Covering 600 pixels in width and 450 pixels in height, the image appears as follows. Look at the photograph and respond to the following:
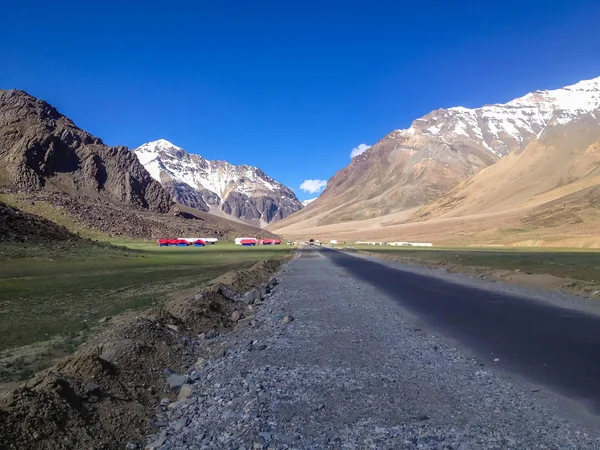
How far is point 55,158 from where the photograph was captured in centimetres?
15638

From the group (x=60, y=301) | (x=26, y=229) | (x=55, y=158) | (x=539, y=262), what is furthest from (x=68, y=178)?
(x=60, y=301)

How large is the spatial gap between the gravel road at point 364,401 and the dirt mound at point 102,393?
0.67 metres

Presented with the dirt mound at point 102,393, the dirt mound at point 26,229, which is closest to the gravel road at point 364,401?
the dirt mound at point 102,393

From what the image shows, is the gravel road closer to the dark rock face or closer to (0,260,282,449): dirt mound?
(0,260,282,449): dirt mound

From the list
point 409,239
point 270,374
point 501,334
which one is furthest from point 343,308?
point 409,239

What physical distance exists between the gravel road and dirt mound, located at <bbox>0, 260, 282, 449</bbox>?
0.67 metres

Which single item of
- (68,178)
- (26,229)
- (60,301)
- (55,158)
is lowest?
(60,301)

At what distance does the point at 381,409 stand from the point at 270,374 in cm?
278

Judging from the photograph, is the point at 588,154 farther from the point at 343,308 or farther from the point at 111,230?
the point at 343,308

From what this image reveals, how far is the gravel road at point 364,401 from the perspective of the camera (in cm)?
659

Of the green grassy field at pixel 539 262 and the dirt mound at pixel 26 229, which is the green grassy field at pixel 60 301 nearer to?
the dirt mound at pixel 26 229

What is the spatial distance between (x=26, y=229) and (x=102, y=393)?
213 feet

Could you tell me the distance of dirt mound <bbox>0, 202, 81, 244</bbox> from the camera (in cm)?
5772

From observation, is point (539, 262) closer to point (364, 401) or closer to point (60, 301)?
point (60, 301)
